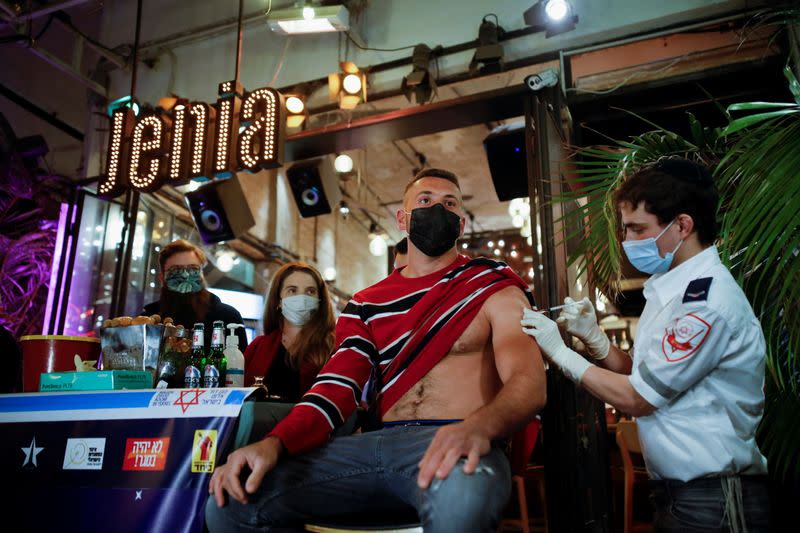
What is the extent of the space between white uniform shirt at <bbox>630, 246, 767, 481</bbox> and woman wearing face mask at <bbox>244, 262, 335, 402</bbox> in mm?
1738

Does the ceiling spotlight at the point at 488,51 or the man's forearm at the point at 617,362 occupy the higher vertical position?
the ceiling spotlight at the point at 488,51

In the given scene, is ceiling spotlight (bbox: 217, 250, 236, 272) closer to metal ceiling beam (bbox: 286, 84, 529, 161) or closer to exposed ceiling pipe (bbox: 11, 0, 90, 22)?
metal ceiling beam (bbox: 286, 84, 529, 161)

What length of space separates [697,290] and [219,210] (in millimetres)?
5156

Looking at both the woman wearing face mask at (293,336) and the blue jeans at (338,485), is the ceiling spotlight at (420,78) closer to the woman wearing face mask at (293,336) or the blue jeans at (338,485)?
the woman wearing face mask at (293,336)

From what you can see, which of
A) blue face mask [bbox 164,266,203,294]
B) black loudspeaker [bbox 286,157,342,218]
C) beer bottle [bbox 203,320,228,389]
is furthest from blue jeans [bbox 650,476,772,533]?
black loudspeaker [bbox 286,157,342,218]

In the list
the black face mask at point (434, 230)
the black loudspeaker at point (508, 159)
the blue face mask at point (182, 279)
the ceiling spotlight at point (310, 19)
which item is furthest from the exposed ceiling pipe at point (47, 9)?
the black face mask at point (434, 230)

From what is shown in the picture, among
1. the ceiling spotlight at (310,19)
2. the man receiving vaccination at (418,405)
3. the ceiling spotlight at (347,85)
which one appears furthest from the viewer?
the ceiling spotlight at (347,85)

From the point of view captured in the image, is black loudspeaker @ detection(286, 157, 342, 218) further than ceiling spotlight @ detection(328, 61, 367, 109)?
Yes

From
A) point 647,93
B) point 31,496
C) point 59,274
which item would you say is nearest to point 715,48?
point 647,93

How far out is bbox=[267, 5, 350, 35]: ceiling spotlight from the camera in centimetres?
516

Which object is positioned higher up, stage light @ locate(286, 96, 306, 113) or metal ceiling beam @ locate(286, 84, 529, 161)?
stage light @ locate(286, 96, 306, 113)

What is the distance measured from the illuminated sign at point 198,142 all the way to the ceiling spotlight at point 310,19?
0.95 meters

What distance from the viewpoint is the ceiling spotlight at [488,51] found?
16.6 ft

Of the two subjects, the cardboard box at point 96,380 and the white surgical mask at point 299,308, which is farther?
the white surgical mask at point 299,308
